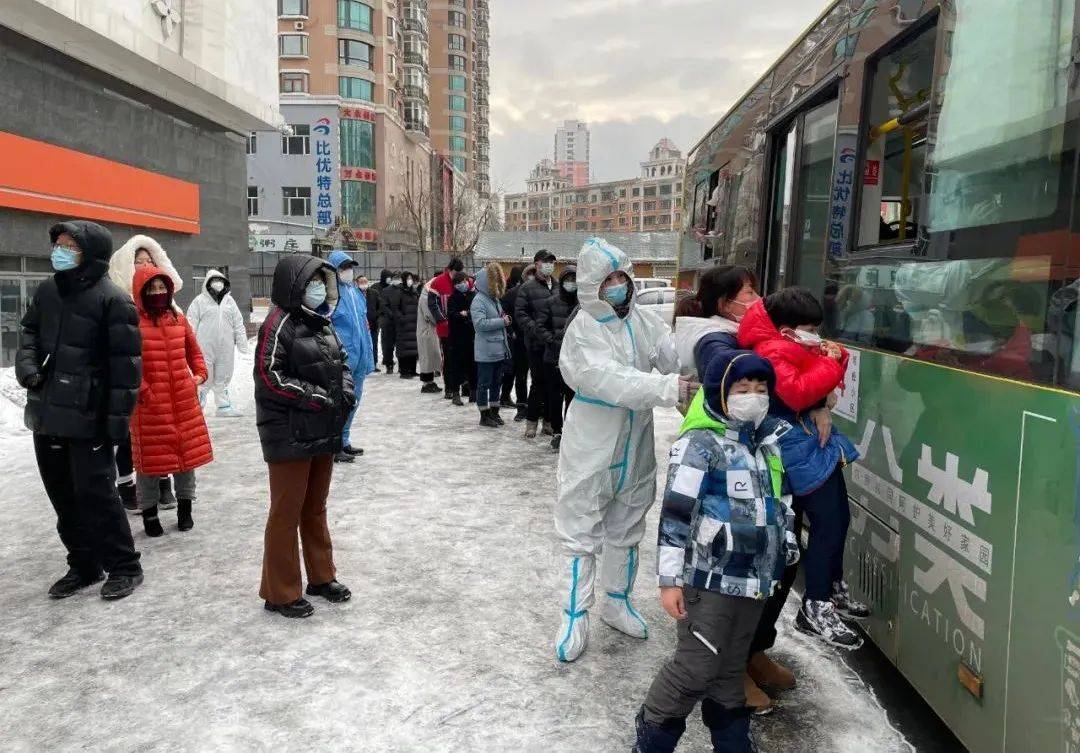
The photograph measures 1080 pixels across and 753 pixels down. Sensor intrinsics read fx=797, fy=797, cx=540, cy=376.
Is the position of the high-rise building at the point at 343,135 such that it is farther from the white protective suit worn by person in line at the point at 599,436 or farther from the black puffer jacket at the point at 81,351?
the white protective suit worn by person in line at the point at 599,436

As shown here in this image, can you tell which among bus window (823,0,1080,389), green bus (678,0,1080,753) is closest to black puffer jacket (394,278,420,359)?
green bus (678,0,1080,753)

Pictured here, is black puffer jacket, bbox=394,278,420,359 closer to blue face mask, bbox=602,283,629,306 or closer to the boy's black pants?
the boy's black pants

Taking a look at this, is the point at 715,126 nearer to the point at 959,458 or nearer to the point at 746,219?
the point at 746,219

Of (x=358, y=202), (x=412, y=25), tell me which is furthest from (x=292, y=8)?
(x=412, y=25)

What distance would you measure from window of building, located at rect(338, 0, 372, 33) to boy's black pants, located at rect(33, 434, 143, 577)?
55.7m

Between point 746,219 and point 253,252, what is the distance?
39.5 metres

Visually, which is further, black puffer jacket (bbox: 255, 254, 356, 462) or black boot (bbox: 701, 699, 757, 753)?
black puffer jacket (bbox: 255, 254, 356, 462)

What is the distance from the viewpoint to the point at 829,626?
3.19m

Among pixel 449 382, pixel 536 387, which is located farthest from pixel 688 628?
pixel 449 382

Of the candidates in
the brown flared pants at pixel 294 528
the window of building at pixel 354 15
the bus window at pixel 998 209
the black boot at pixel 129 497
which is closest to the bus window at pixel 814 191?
the bus window at pixel 998 209

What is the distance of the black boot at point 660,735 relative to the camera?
2.76 metres

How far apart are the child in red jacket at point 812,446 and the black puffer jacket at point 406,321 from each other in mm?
10444

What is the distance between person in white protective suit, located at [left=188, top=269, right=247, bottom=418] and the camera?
31.7 feet

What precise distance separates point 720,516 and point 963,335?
1038 millimetres
